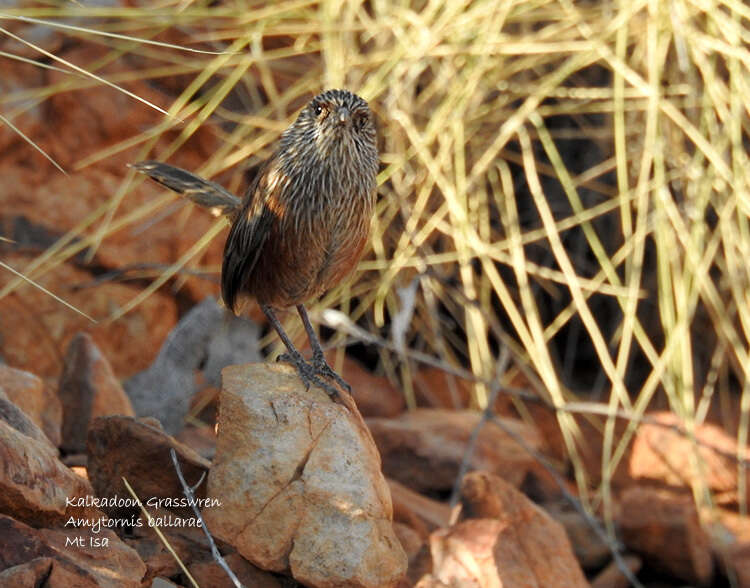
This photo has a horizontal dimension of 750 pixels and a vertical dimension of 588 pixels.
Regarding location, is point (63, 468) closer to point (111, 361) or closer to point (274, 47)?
point (111, 361)

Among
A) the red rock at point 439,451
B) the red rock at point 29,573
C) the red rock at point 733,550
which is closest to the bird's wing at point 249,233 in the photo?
the red rock at point 29,573

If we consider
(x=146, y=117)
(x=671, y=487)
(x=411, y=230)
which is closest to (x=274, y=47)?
(x=146, y=117)

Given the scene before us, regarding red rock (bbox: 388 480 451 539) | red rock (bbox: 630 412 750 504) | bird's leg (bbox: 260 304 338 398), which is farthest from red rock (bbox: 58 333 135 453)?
red rock (bbox: 630 412 750 504)

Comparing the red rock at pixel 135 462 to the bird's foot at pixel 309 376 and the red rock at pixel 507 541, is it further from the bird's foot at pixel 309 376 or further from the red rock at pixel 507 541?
the red rock at pixel 507 541

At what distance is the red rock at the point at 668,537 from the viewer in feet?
14.4

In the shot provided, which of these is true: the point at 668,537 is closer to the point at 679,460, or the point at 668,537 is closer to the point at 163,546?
the point at 679,460

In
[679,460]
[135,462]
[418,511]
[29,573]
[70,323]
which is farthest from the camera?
[679,460]

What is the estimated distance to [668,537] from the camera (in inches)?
174

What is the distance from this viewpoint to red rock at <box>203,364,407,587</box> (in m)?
2.79

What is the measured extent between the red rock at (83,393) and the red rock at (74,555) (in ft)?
4.35

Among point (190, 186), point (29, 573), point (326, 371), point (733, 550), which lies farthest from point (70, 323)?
point (733, 550)

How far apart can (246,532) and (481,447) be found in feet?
8.14

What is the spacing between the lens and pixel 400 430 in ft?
16.5

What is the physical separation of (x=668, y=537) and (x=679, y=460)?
119 centimetres
